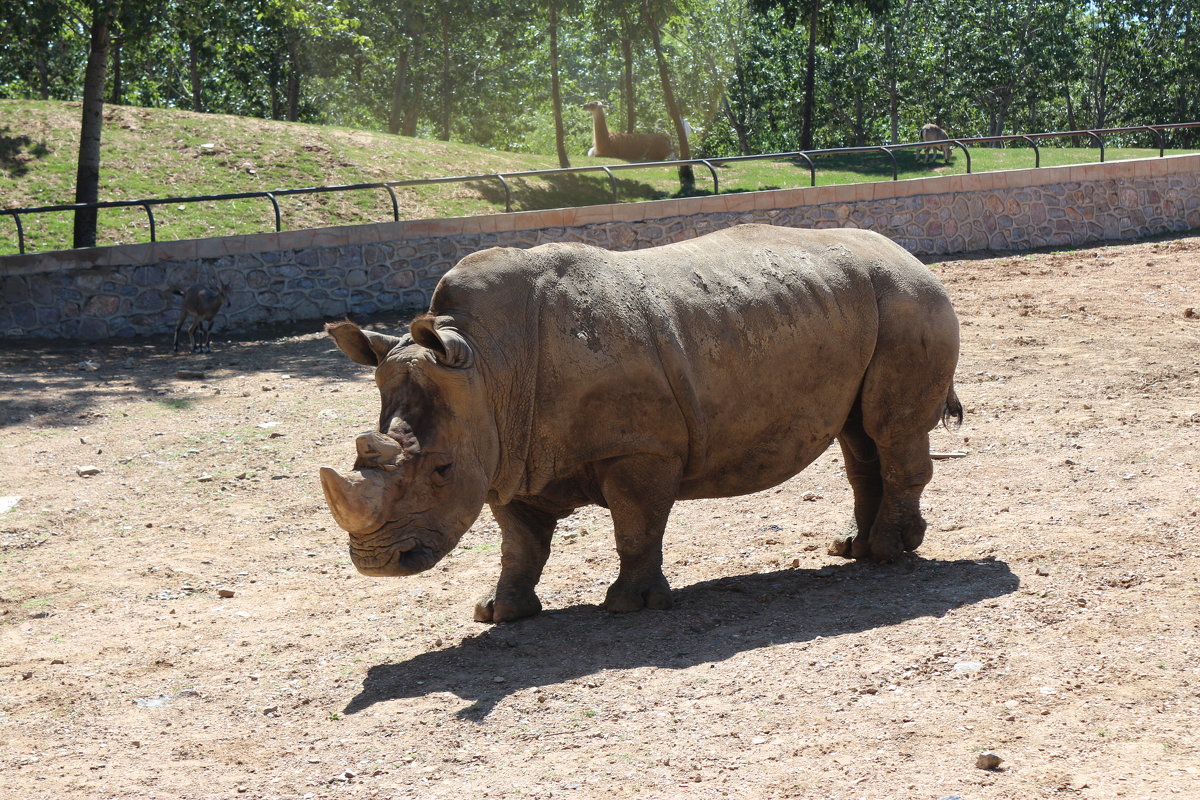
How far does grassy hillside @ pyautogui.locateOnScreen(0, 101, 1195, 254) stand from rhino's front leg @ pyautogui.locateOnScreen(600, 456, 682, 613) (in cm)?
1368

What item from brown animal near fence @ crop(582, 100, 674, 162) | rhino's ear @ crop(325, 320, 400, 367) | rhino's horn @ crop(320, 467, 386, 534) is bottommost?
rhino's horn @ crop(320, 467, 386, 534)

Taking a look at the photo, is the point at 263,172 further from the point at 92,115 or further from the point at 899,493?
the point at 899,493

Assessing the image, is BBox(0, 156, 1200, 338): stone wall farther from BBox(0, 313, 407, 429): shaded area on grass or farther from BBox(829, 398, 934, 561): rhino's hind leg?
BBox(829, 398, 934, 561): rhino's hind leg

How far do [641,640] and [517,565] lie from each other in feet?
2.96

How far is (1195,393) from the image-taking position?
10.8m

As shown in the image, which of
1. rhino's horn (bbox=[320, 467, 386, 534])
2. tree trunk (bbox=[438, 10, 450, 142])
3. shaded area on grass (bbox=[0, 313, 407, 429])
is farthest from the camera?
tree trunk (bbox=[438, 10, 450, 142])

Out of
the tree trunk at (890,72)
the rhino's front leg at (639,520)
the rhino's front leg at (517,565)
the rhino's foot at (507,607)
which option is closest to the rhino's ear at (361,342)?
the rhino's front leg at (517,565)

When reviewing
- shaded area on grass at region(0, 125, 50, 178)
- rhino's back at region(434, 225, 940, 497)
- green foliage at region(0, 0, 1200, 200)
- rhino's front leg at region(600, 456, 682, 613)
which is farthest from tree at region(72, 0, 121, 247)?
green foliage at region(0, 0, 1200, 200)

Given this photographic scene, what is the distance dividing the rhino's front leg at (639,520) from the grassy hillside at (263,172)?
1368cm

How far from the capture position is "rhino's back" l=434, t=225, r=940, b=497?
625 centimetres

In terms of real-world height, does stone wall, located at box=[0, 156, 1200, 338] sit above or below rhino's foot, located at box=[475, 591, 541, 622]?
above

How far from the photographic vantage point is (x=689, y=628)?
244 inches

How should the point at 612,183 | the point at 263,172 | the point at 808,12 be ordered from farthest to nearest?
1. the point at 808,12
2. the point at 263,172
3. the point at 612,183

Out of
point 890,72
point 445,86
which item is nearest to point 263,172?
point 445,86
